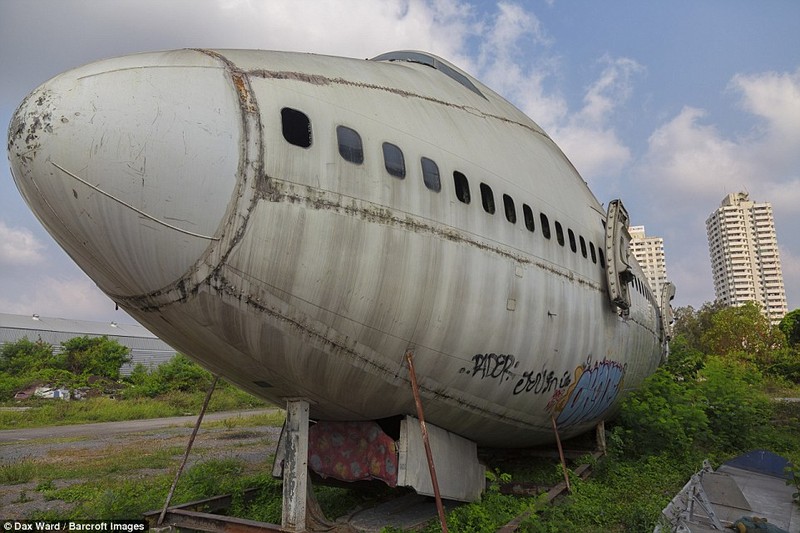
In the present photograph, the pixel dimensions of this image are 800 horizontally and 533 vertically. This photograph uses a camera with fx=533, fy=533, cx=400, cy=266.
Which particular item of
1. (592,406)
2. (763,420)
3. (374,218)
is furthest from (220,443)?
(763,420)

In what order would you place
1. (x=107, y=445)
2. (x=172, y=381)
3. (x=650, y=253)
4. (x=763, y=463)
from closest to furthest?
(x=763, y=463), (x=107, y=445), (x=172, y=381), (x=650, y=253)

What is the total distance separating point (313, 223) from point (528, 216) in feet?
11.9

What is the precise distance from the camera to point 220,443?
18859 mm

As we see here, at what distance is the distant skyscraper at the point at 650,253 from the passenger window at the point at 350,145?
196 m

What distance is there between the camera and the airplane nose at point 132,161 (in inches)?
162

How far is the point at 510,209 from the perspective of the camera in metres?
6.91

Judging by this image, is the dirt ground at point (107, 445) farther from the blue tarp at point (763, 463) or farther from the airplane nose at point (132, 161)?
the blue tarp at point (763, 463)

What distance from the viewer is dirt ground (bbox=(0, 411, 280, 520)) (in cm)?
1038

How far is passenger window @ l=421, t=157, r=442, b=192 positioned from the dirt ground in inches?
340

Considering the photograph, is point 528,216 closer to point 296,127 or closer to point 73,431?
point 296,127

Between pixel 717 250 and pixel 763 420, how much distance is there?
189541 mm

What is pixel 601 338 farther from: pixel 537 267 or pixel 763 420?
pixel 763 420

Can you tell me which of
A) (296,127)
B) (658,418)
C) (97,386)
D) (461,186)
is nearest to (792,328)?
(658,418)

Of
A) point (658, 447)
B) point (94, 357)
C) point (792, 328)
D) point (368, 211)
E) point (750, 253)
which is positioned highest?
point (750, 253)
